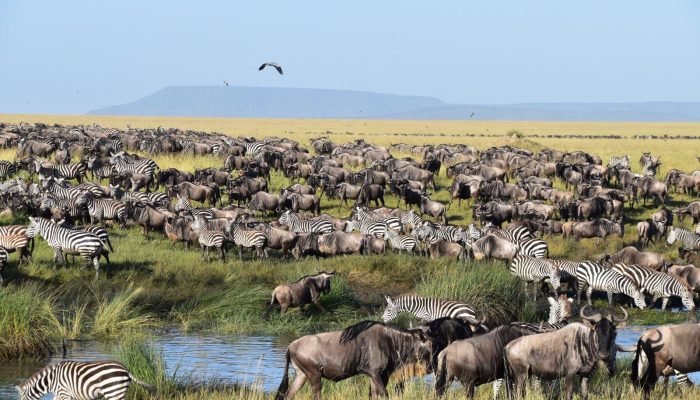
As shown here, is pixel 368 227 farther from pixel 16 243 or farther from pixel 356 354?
pixel 356 354

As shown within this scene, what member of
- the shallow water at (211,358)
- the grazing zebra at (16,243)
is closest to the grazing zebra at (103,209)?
the grazing zebra at (16,243)

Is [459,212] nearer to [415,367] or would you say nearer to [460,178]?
[460,178]

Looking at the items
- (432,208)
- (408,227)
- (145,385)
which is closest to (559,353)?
(145,385)

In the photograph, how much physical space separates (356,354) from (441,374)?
89cm

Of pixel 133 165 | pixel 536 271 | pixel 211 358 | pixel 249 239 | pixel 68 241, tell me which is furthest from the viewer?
pixel 133 165

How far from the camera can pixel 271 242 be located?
23703 millimetres

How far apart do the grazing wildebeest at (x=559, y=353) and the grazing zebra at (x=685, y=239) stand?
1583 cm

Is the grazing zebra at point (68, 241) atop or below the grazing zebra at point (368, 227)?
atop

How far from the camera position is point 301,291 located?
59.8 ft

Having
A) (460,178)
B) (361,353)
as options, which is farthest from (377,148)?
(361,353)

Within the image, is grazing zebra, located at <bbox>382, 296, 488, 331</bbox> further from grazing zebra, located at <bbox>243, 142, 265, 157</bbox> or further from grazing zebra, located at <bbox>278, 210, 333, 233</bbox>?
grazing zebra, located at <bbox>243, 142, 265, 157</bbox>

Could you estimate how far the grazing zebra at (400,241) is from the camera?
79.4 feet

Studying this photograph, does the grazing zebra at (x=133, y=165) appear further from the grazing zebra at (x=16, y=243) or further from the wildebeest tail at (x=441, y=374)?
the wildebeest tail at (x=441, y=374)

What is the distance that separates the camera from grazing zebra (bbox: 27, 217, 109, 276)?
2011 centimetres
